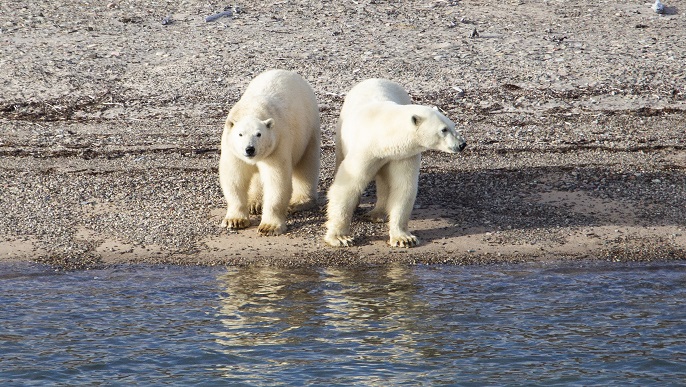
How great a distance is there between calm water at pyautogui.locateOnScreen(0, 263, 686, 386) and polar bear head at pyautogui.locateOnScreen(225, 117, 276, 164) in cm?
91

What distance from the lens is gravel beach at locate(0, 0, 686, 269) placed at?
8.54m

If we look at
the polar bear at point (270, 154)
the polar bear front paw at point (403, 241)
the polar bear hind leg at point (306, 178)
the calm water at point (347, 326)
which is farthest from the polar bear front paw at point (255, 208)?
the polar bear front paw at point (403, 241)

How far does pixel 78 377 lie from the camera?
629 centimetres

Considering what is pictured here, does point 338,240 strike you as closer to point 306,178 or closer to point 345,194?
point 345,194

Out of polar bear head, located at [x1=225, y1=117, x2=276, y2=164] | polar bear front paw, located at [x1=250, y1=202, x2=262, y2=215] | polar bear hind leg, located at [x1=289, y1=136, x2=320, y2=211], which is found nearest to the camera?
polar bear head, located at [x1=225, y1=117, x2=276, y2=164]

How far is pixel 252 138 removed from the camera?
26.0 feet

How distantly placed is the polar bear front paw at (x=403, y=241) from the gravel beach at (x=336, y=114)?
57 mm

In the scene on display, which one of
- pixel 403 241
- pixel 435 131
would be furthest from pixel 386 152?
pixel 403 241

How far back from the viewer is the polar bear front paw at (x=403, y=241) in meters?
8.34


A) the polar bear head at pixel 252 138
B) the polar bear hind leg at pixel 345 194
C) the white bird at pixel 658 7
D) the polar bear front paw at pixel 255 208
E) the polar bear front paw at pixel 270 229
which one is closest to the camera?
the polar bear head at pixel 252 138

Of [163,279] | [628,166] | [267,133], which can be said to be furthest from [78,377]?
[628,166]

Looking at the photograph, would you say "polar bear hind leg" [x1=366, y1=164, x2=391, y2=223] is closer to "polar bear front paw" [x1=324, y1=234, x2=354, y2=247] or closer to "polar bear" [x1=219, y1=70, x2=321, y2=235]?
"polar bear front paw" [x1=324, y1=234, x2=354, y2=247]

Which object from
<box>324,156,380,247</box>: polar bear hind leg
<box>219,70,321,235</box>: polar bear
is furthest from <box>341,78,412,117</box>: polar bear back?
<box>324,156,380,247</box>: polar bear hind leg

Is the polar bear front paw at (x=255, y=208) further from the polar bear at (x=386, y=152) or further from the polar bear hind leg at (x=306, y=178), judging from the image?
the polar bear at (x=386, y=152)
